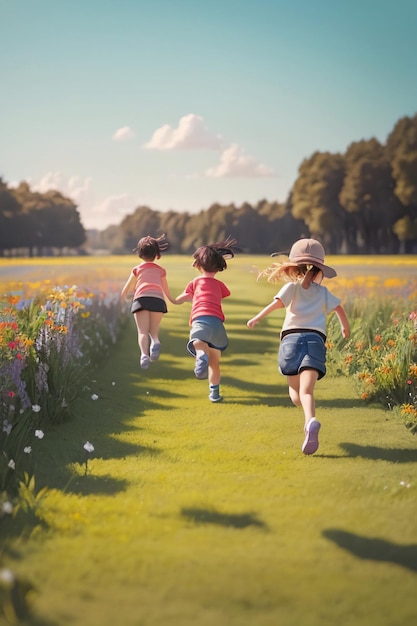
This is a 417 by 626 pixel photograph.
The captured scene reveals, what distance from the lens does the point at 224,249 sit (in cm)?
609

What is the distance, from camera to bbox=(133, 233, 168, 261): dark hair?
21.2 feet

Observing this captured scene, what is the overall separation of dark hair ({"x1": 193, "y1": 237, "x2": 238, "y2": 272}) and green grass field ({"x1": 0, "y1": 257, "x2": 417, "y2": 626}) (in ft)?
4.01

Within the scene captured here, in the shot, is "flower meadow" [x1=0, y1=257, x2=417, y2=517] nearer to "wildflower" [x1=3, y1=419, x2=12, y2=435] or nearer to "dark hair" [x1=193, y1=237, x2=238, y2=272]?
"wildflower" [x1=3, y1=419, x2=12, y2=435]

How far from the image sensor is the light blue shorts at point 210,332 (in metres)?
6.05

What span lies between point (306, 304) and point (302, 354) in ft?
1.16

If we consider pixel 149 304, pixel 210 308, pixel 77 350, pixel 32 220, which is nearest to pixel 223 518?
pixel 210 308

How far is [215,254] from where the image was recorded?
240 inches

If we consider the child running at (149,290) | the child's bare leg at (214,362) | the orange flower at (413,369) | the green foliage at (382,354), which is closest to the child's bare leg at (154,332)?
the child running at (149,290)

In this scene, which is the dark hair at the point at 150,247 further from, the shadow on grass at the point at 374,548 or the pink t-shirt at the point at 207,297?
the shadow on grass at the point at 374,548

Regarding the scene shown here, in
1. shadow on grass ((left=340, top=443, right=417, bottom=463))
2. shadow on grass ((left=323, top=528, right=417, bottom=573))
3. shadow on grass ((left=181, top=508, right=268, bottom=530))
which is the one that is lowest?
shadow on grass ((left=323, top=528, right=417, bottom=573))

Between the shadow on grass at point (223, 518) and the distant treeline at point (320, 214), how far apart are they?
368 inches

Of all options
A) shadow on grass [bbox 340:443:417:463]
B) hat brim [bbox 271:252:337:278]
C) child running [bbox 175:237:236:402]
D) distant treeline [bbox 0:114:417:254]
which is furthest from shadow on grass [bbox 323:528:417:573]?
distant treeline [bbox 0:114:417:254]

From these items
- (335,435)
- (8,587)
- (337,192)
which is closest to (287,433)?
(335,435)

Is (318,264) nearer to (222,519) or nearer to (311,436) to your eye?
(311,436)
